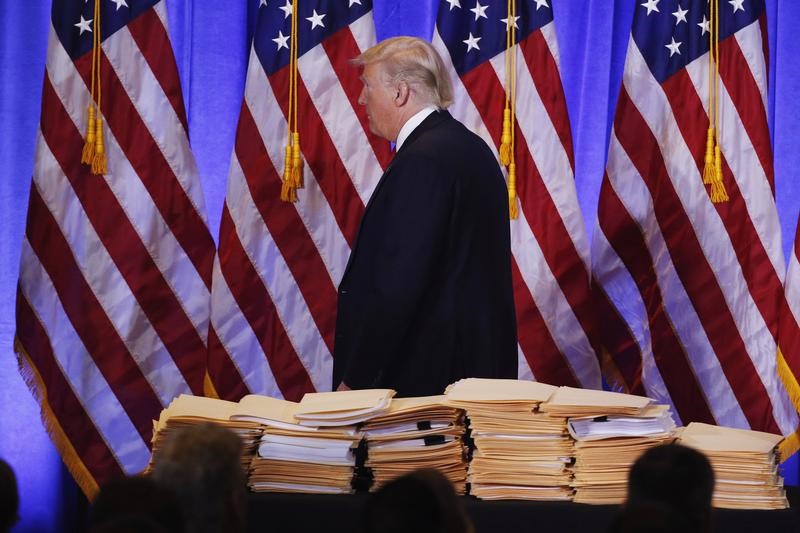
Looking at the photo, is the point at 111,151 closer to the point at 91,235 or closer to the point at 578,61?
the point at 91,235

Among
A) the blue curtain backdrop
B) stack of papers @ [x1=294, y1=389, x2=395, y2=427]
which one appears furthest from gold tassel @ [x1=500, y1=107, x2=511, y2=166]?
stack of papers @ [x1=294, y1=389, x2=395, y2=427]

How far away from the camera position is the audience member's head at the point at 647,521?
1.39 metres

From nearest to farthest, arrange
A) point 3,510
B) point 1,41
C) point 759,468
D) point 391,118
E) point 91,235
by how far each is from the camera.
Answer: point 3,510 < point 759,468 < point 391,118 < point 91,235 < point 1,41

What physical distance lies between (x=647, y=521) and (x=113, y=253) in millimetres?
3305

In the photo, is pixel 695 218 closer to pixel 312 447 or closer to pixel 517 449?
pixel 517 449

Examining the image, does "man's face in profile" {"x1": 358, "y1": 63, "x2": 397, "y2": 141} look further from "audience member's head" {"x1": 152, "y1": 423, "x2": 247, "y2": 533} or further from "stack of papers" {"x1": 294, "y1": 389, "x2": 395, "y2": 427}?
"audience member's head" {"x1": 152, "y1": 423, "x2": 247, "y2": 533}

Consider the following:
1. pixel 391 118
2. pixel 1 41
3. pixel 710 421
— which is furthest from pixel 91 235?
pixel 710 421

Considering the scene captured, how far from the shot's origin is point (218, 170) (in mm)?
4961

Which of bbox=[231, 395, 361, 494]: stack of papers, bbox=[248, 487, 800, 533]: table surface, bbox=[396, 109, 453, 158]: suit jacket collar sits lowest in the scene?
bbox=[248, 487, 800, 533]: table surface

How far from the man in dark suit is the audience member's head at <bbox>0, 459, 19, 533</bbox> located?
1471 mm

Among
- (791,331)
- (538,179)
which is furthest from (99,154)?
(791,331)

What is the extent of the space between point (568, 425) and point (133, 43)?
9.15 feet

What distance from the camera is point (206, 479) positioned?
169 centimetres

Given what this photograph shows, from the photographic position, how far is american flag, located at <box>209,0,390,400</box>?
440 cm
